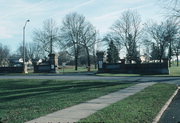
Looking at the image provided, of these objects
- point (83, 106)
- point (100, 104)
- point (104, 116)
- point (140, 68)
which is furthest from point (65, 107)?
point (140, 68)

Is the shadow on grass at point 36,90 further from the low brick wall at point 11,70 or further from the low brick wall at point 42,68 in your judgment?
the low brick wall at point 11,70

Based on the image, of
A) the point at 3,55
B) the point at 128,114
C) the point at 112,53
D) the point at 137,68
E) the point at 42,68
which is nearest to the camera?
the point at 128,114

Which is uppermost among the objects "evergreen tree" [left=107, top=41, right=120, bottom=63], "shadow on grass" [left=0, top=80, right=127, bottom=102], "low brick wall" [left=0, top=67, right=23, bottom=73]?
"evergreen tree" [left=107, top=41, right=120, bottom=63]

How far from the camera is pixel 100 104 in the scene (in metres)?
12.3

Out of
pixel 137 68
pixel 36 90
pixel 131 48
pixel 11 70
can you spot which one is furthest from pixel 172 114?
pixel 131 48

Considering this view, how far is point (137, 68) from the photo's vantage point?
135ft

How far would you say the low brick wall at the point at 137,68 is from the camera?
3891 cm

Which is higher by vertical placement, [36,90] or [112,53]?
[112,53]

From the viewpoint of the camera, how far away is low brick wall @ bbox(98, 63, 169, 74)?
38.9 meters

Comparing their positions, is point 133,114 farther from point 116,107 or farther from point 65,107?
point 65,107

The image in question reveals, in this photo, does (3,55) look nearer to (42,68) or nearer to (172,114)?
(42,68)

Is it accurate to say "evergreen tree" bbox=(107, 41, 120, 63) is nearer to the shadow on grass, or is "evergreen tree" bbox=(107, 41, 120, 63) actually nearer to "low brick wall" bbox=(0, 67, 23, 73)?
"low brick wall" bbox=(0, 67, 23, 73)

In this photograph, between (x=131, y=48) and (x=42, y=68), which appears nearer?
(x=42, y=68)

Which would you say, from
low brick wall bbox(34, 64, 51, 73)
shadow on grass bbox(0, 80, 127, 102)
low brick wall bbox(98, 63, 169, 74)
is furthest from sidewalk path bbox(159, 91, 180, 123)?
low brick wall bbox(34, 64, 51, 73)
